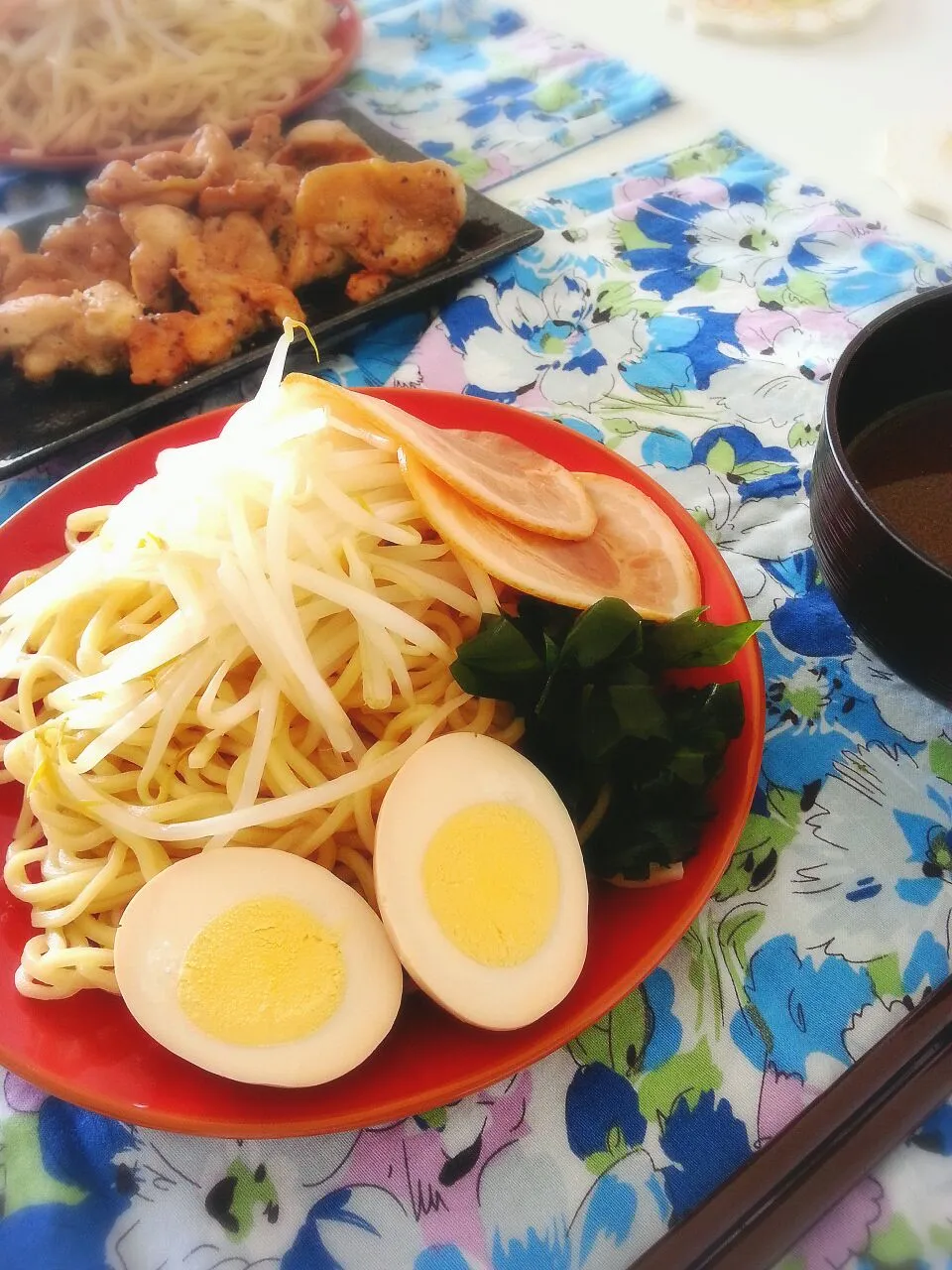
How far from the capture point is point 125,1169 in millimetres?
755

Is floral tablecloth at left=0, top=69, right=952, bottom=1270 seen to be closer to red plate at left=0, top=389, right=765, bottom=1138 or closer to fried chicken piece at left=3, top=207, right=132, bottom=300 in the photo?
red plate at left=0, top=389, right=765, bottom=1138

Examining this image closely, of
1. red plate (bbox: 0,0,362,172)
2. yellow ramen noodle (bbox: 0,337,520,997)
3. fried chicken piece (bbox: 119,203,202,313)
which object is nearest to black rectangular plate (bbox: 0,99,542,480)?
fried chicken piece (bbox: 119,203,202,313)

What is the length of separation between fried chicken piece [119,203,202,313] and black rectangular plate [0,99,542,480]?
0.63ft

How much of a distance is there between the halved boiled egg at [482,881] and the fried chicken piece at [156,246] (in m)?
1.06

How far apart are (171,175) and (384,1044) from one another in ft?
5.19

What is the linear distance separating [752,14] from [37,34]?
1602 millimetres

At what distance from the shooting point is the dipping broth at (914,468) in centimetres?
91

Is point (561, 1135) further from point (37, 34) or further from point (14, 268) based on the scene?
point (37, 34)

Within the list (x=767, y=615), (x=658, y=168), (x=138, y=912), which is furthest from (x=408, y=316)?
(x=138, y=912)

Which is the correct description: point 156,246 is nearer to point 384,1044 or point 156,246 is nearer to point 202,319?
point 202,319

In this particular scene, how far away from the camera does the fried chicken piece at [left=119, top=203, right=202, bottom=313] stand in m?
1.47

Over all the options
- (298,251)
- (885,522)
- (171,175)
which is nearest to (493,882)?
(885,522)

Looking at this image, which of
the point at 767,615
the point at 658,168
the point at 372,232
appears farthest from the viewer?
the point at 658,168

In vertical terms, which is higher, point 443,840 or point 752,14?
point 752,14
